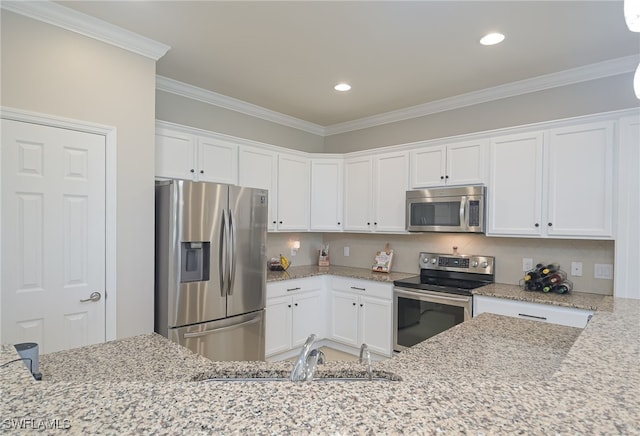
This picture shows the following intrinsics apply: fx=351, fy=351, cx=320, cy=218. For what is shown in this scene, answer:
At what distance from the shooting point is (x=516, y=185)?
3016 mm

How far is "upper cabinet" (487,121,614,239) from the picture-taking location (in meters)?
2.62

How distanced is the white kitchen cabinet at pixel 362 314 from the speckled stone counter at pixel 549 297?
3.04 ft

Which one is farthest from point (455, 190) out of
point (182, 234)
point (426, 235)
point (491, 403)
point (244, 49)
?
point (491, 403)

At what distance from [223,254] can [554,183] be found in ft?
8.97

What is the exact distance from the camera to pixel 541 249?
3156mm

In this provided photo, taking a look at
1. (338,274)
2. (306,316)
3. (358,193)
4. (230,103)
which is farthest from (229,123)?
(306,316)

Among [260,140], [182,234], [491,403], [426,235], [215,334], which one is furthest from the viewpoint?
[260,140]

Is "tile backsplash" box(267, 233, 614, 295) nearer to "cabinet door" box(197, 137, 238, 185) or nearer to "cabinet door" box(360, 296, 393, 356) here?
"cabinet door" box(360, 296, 393, 356)

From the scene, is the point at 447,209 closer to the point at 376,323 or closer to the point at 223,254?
the point at 376,323

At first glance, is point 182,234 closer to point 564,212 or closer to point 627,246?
point 564,212

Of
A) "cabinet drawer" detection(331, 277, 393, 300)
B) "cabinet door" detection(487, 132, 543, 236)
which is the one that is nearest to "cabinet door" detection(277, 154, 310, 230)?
"cabinet drawer" detection(331, 277, 393, 300)

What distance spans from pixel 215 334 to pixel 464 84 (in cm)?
313

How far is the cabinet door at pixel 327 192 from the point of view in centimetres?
425
